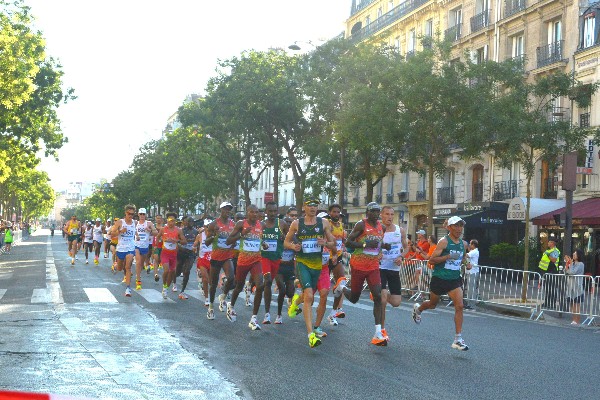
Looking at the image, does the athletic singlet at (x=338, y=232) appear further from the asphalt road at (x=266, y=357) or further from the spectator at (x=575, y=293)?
the spectator at (x=575, y=293)

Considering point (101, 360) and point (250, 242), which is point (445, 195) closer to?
point (250, 242)

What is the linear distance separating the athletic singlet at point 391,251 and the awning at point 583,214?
19785mm

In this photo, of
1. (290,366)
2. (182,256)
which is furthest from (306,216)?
(182,256)

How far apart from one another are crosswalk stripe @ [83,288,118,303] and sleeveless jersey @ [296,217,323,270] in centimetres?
628

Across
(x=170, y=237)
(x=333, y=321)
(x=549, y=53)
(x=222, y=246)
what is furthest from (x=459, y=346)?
(x=549, y=53)

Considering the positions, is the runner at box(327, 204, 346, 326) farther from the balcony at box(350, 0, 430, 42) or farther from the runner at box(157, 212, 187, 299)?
the balcony at box(350, 0, 430, 42)

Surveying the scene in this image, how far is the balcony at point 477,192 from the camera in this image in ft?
136

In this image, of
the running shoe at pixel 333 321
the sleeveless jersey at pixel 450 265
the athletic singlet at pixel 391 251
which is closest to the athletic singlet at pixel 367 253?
the athletic singlet at pixel 391 251

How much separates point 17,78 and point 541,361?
80.3 ft

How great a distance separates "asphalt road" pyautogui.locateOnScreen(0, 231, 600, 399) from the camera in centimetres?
752

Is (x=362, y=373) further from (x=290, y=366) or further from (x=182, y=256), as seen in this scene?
(x=182, y=256)

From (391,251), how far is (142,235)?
820 cm

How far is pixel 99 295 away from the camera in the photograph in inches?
689

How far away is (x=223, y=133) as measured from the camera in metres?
47.2
